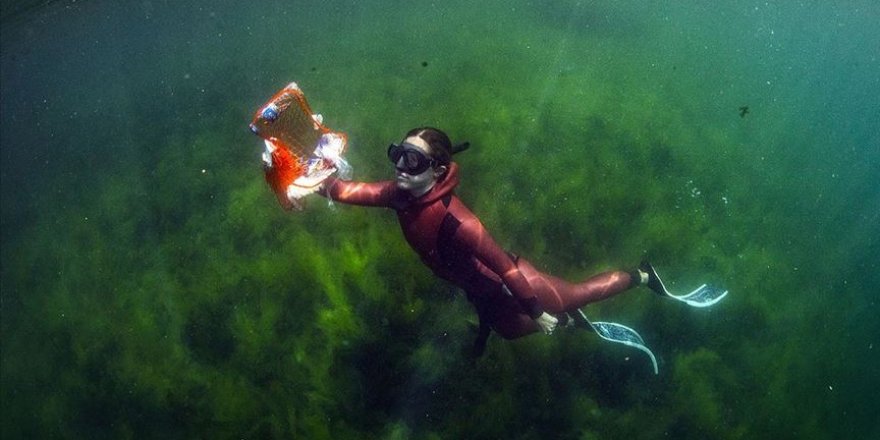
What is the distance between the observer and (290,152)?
4.05 m

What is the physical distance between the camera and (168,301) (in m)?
8.02

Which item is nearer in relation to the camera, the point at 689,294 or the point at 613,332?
the point at 613,332

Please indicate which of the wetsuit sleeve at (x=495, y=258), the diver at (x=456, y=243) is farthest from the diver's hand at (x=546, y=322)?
the wetsuit sleeve at (x=495, y=258)

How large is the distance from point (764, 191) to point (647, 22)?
36.9ft

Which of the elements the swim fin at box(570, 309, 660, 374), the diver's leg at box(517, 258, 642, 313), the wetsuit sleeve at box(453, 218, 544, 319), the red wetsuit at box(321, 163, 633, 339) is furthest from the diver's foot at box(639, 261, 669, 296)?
the wetsuit sleeve at box(453, 218, 544, 319)

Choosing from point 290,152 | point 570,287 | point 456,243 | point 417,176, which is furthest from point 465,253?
point 290,152

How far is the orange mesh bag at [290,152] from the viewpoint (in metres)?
3.71

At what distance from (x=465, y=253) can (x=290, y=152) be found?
1.78 m

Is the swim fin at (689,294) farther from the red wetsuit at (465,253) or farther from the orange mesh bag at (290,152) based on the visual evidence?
the orange mesh bag at (290,152)

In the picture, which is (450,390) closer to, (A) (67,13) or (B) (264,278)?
(B) (264,278)

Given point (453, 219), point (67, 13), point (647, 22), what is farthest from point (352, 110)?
point (67, 13)

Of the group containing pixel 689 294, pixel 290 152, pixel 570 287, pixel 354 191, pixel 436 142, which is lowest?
pixel 689 294

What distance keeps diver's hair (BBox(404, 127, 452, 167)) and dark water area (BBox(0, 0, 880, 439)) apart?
295 centimetres

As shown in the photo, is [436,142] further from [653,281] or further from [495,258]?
[653,281]
